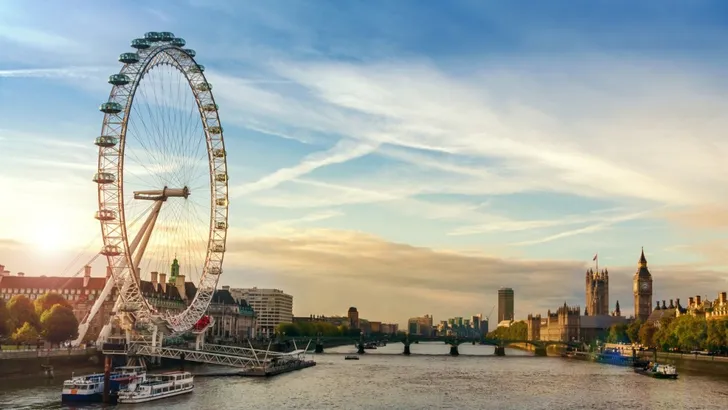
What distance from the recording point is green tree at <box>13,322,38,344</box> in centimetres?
9600

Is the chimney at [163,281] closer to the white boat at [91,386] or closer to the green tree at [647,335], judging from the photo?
the white boat at [91,386]

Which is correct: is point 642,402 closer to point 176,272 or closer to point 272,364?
point 272,364

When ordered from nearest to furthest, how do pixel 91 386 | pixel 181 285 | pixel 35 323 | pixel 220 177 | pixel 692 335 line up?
1. pixel 91 386
2. pixel 35 323
3. pixel 220 177
4. pixel 692 335
5. pixel 181 285

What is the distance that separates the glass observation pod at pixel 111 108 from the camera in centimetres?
8088

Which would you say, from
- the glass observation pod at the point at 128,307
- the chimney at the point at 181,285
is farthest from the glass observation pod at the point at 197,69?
the chimney at the point at 181,285

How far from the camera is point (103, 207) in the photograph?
8131 cm

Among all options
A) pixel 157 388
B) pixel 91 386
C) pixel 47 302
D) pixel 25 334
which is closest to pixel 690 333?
pixel 157 388

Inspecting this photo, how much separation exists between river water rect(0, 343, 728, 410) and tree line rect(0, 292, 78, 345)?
1438cm

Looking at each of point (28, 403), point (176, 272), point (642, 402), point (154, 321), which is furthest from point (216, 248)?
point (176, 272)

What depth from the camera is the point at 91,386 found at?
2746 inches

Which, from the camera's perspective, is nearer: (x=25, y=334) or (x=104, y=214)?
(x=104, y=214)

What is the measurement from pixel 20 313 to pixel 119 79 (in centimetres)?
3352

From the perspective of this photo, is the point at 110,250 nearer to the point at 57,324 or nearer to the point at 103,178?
the point at 103,178

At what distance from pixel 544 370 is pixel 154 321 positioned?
64.3 m
